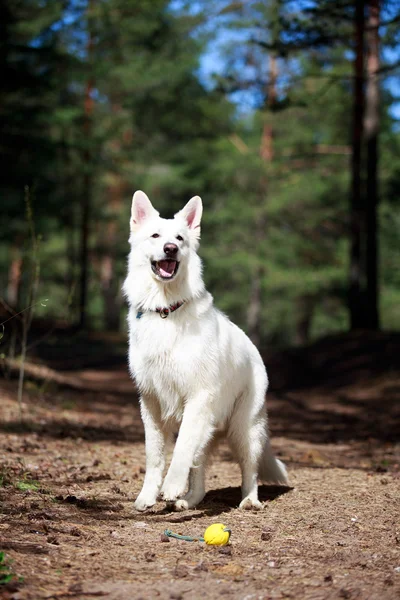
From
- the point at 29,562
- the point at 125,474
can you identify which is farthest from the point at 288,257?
the point at 29,562

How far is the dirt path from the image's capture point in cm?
358

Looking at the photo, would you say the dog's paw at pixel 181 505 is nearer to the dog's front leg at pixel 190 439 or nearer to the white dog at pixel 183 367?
the white dog at pixel 183 367

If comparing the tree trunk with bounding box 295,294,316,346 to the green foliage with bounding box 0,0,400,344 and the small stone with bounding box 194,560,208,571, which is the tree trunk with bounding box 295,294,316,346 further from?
the small stone with bounding box 194,560,208,571

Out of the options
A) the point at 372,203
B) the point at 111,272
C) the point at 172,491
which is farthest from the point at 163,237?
the point at 111,272

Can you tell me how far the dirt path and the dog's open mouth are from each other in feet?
5.92

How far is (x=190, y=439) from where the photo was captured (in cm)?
498

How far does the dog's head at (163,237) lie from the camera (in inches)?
203

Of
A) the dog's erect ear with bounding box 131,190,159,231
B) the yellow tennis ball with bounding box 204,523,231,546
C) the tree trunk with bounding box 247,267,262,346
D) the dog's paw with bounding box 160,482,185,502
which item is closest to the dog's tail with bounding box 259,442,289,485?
the dog's paw with bounding box 160,482,185,502

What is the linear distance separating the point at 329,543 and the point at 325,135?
34.1 m

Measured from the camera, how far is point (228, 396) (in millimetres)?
5422

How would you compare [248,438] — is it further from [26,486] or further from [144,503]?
[26,486]

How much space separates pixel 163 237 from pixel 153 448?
1.63m

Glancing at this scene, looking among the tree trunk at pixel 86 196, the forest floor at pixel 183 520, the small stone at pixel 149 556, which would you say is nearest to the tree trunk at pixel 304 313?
the tree trunk at pixel 86 196

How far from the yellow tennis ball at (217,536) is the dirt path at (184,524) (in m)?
0.07
